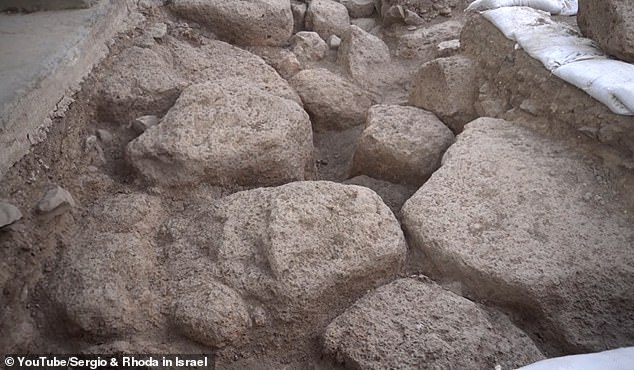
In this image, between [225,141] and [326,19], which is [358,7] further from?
[225,141]

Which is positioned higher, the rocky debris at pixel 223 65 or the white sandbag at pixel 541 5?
the white sandbag at pixel 541 5

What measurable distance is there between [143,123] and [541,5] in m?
1.73

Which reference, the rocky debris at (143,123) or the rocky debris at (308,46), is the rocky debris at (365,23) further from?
the rocky debris at (143,123)

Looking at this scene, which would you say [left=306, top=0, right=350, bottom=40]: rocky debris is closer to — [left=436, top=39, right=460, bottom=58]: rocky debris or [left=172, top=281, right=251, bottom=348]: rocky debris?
[left=436, top=39, right=460, bottom=58]: rocky debris

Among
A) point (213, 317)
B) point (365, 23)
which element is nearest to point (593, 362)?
point (213, 317)

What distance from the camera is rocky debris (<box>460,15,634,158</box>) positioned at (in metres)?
1.99

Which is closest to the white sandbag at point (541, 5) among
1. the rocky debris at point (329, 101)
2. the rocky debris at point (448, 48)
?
the rocky debris at point (448, 48)

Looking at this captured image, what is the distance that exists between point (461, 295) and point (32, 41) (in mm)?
1689

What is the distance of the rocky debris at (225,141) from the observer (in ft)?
6.81

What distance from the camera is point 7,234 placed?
176 cm

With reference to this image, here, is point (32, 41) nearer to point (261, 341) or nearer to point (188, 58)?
point (188, 58)

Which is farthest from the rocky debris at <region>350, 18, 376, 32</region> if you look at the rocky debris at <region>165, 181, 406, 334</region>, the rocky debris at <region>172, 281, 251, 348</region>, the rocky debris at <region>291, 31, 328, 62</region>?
the rocky debris at <region>172, 281, 251, 348</region>

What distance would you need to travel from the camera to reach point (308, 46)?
3.09 m

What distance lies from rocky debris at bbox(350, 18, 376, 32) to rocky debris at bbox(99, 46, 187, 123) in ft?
4.32
